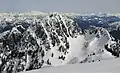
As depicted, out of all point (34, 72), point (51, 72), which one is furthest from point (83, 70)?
point (34, 72)

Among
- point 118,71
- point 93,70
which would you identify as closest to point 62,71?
point 93,70

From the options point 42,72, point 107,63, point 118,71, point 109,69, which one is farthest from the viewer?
point 107,63

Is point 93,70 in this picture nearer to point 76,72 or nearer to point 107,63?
point 76,72

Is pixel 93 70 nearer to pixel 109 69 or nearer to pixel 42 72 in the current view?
pixel 109 69

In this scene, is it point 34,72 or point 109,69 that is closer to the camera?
point 109,69

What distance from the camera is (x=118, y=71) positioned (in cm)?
1238

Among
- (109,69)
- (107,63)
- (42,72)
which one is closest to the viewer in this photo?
(109,69)

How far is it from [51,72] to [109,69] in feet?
8.15

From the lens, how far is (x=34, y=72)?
1438 cm

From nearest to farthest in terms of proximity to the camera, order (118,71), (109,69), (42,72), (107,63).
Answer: (118,71) → (109,69) → (42,72) → (107,63)

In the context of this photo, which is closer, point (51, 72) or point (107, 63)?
point (51, 72)

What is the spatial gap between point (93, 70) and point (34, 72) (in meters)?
2.82

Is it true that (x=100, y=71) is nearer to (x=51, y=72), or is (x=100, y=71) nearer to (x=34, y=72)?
(x=51, y=72)

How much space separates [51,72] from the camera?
1380 centimetres
